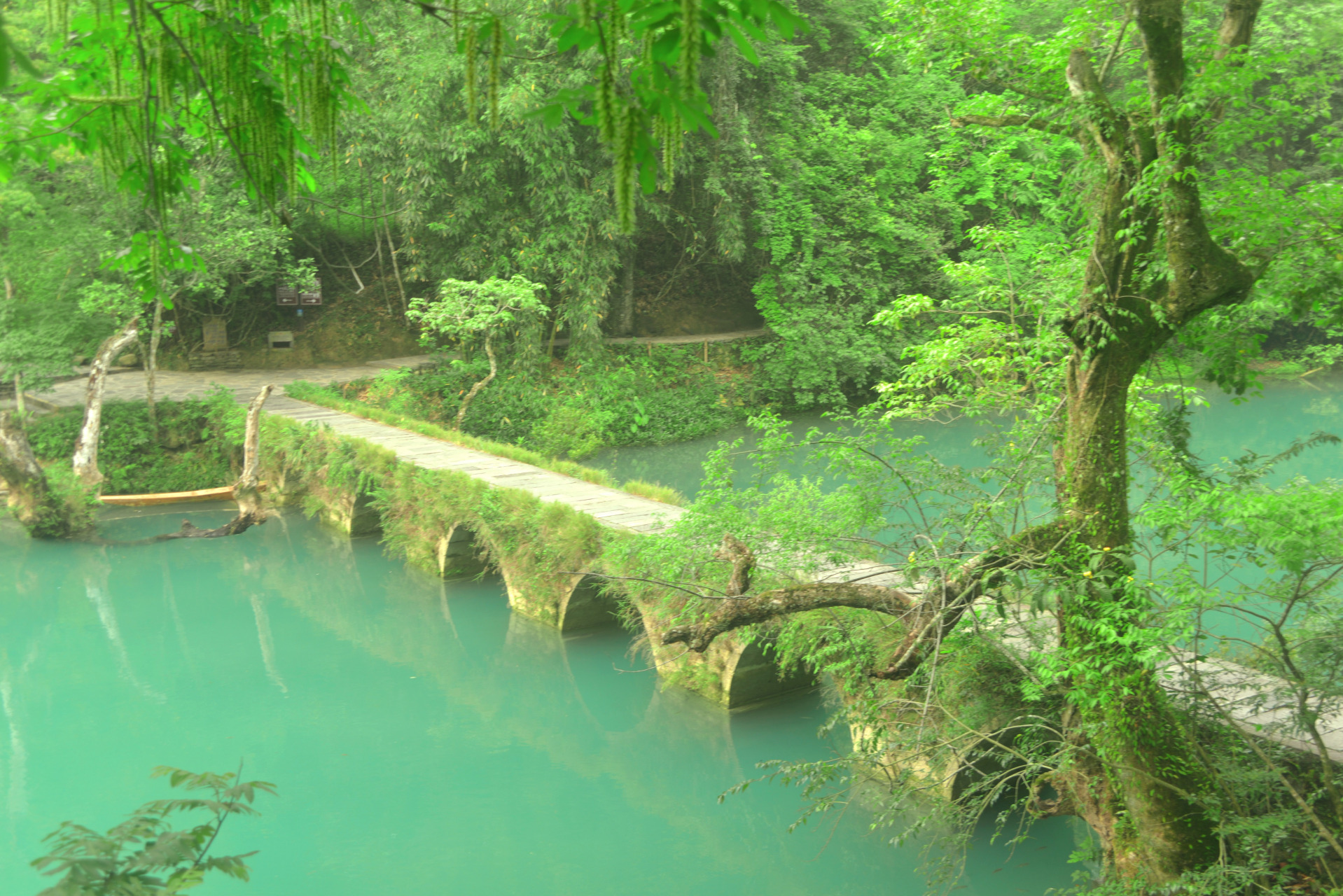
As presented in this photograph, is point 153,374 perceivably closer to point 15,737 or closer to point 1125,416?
point 15,737

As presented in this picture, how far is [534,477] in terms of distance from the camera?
10.7 m

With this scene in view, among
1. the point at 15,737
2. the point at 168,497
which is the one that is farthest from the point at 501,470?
the point at 168,497

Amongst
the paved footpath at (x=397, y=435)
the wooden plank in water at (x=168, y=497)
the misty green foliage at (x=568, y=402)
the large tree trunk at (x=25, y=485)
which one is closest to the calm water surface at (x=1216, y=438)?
the misty green foliage at (x=568, y=402)

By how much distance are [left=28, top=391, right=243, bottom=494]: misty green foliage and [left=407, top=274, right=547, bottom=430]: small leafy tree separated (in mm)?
3125

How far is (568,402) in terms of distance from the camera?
54.1ft

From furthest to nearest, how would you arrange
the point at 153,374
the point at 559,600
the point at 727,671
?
the point at 153,374 → the point at 559,600 → the point at 727,671

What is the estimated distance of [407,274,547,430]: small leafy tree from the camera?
48.4ft

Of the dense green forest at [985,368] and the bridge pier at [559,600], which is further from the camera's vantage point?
the bridge pier at [559,600]

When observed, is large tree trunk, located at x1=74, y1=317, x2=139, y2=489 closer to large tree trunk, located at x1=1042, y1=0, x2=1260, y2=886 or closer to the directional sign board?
the directional sign board

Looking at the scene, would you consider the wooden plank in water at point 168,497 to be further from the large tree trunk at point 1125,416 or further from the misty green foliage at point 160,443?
the large tree trunk at point 1125,416

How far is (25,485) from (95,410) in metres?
1.40

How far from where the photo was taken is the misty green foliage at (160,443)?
13461mm

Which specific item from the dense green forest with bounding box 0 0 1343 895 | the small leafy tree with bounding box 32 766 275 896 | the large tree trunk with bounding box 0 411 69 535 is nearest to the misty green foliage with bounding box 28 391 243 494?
the dense green forest with bounding box 0 0 1343 895

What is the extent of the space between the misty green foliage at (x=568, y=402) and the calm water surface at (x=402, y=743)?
4657mm
